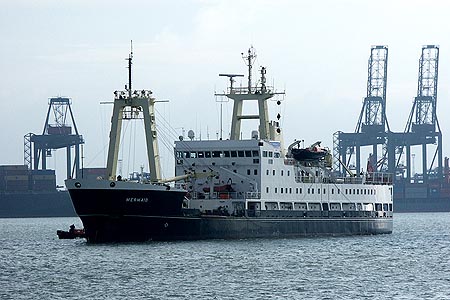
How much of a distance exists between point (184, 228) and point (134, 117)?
9846mm

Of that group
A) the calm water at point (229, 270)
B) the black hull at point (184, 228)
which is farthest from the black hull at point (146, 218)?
the calm water at point (229, 270)

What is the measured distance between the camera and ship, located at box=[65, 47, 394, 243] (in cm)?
7262

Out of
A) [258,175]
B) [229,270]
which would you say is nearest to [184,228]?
[258,175]

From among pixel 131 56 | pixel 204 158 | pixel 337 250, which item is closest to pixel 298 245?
pixel 337 250

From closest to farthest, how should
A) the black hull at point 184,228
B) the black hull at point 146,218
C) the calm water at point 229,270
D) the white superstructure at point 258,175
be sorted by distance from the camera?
the calm water at point 229,270, the black hull at point 146,218, the black hull at point 184,228, the white superstructure at point 258,175

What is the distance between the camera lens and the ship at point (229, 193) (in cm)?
7262

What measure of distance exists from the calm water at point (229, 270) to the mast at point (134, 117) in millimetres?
6372

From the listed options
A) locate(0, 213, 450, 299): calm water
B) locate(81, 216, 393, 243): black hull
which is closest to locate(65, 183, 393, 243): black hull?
locate(81, 216, 393, 243): black hull

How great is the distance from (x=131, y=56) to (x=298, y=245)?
54.4 ft

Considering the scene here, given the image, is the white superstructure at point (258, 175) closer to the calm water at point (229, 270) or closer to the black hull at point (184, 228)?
the black hull at point (184, 228)

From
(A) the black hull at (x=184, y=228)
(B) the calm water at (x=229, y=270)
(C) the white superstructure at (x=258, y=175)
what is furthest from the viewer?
(C) the white superstructure at (x=258, y=175)

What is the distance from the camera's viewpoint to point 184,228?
74.5 metres

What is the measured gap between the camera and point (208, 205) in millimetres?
78250

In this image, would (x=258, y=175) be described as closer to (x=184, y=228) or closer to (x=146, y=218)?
(x=184, y=228)
